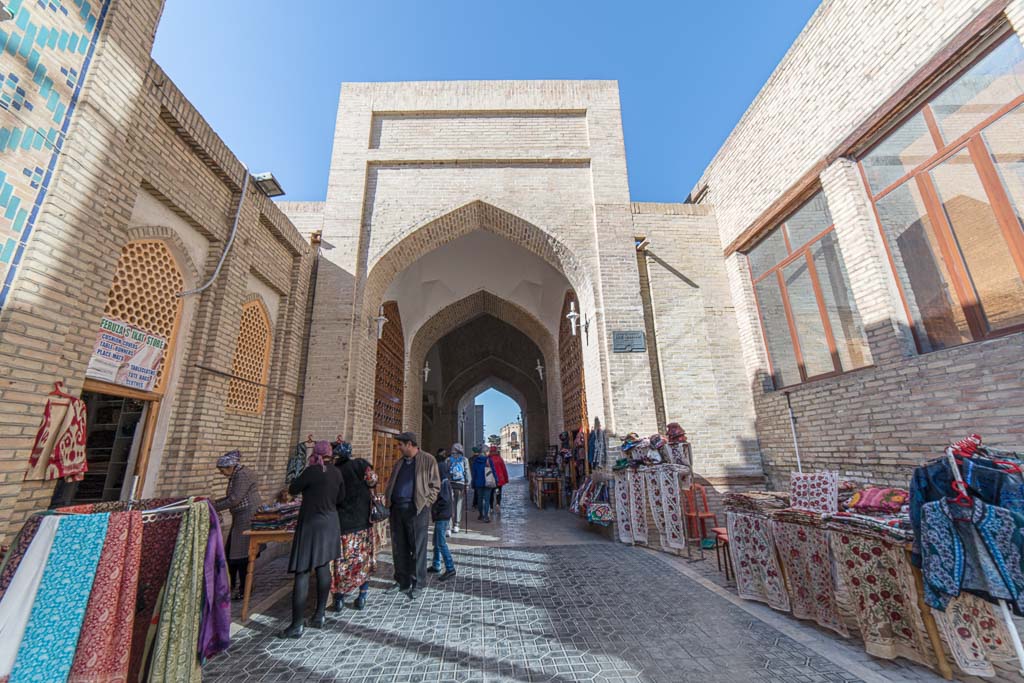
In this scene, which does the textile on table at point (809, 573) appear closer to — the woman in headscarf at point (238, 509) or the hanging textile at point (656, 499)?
the hanging textile at point (656, 499)

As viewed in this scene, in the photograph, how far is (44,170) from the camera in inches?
106

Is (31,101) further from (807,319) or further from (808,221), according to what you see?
(807,319)

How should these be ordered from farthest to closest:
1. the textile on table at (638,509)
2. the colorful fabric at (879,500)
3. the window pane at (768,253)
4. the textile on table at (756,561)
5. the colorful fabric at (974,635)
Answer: the window pane at (768,253), the textile on table at (638,509), the textile on table at (756,561), the colorful fabric at (879,500), the colorful fabric at (974,635)

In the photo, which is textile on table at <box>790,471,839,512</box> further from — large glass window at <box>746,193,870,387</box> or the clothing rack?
large glass window at <box>746,193,870,387</box>

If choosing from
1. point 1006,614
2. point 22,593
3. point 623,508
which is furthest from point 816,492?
point 22,593

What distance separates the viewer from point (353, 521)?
345 centimetres

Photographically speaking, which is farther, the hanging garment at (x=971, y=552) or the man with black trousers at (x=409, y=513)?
the man with black trousers at (x=409, y=513)

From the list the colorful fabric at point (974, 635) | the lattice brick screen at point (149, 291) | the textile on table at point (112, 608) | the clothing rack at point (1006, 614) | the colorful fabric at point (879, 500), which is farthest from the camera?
→ the lattice brick screen at point (149, 291)

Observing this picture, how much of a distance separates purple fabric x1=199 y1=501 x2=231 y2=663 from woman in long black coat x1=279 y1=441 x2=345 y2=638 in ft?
2.45

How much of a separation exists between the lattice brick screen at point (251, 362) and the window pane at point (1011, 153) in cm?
765

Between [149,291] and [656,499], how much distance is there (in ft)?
19.2

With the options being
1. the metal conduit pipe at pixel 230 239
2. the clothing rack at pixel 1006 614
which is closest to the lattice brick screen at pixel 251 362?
the metal conduit pipe at pixel 230 239

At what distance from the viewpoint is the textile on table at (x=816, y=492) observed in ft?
10.6

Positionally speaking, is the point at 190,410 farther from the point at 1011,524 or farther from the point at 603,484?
the point at 1011,524
